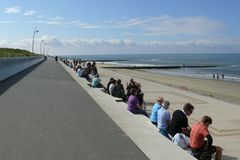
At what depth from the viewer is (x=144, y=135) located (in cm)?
820

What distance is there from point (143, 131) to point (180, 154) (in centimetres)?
206

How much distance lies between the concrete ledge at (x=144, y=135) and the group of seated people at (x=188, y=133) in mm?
277

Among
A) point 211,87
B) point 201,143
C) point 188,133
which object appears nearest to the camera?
point 201,143

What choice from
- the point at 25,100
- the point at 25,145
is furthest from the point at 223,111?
the point at 25,145

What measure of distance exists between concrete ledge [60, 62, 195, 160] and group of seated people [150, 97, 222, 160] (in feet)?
0.91

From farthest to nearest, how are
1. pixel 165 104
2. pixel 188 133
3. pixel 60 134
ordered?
pixel 165 104 < pixel 188 133 < pixel 60 134

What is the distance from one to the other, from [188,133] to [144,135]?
93 centimetres

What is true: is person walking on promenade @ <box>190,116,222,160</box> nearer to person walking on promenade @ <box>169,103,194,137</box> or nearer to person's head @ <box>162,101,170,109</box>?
person walking on promenade @ <box>169,103,194,137</box>

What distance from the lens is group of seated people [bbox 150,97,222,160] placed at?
7.54m

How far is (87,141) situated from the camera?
295 inches

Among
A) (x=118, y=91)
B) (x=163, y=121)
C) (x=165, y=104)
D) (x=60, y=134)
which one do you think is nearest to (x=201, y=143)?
(x=163, y=121)

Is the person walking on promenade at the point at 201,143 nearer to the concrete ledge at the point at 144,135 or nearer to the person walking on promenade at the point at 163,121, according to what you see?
the concrete ledge at the point at 144,135

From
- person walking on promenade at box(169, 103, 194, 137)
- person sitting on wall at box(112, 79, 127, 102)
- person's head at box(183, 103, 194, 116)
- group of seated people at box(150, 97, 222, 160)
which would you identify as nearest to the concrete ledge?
group of seated people at box(150, 97, 222, 160)

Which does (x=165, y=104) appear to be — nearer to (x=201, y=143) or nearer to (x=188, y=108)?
(x=188, y=108)
